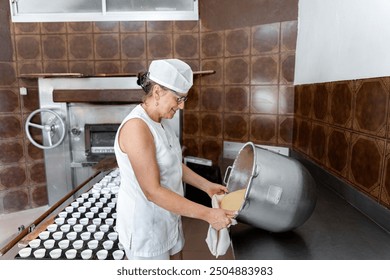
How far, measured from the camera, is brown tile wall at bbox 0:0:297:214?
187cm

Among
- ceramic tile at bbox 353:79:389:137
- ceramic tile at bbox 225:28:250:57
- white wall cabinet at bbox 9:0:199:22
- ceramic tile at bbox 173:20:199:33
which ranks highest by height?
white wall cabinet at bbox 9:0:199:22

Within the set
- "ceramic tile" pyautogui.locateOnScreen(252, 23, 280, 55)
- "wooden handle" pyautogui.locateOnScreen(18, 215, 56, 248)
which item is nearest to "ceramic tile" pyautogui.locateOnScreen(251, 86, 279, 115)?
"ceramic tile" pyautogui.locateOnScreen(252, 23, 280, 55)

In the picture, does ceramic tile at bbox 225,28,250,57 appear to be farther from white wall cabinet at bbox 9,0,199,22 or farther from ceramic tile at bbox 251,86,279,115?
white wall cabinet at bbox 9,0,199,22

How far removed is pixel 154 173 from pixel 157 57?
1.56 m

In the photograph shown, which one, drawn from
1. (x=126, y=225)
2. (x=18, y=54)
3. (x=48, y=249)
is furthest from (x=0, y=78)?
(x=126, y=225)

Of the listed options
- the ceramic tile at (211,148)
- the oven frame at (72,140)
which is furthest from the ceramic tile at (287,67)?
the oven frame at (72,140)

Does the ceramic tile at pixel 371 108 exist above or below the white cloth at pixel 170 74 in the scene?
below

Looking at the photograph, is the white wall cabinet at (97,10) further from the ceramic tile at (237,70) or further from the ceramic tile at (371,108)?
the ceramic tile at (371,108)

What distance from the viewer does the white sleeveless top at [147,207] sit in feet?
2.70

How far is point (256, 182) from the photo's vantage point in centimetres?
76

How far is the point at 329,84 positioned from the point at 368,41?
0.97 ft

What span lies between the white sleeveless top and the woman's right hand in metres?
0.16

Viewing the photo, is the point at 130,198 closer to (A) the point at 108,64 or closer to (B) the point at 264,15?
(B) the point at 264,15

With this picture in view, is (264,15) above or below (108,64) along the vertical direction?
above
